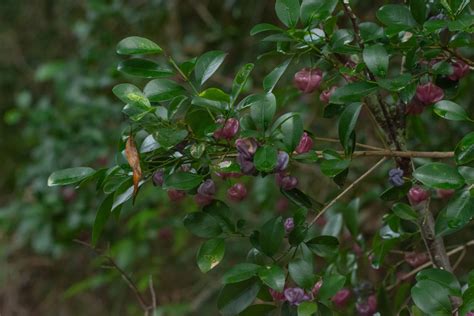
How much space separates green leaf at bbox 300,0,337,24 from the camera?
90cm

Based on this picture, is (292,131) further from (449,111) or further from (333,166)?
(449,111)

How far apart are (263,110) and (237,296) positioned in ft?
0.72

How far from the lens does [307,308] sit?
83cm

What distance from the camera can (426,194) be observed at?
979 millimetres

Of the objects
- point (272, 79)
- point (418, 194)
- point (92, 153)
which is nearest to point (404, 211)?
point (418, 194)

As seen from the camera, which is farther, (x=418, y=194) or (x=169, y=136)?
(x=418, y=194)

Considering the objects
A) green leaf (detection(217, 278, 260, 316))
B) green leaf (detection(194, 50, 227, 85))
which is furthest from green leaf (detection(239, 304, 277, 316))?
green leaf (detection(194, 50, 227, 85))

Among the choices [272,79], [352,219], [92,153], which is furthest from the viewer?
[92,153]

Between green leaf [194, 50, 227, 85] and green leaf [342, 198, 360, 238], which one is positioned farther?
green leaf [342, 198, 360, 238]

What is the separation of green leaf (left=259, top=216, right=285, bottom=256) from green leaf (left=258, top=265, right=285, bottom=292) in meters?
0.05

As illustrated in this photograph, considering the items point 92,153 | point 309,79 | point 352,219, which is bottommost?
point 92,153

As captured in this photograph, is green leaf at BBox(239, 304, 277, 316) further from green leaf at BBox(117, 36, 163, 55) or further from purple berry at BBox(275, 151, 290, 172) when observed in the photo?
green leaf at BBox(117, 36, 163, 55)

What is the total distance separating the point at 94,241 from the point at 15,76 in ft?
7.69

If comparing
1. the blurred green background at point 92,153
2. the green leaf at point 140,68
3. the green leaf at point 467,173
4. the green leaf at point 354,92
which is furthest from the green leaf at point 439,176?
the blurred green background at point 92,153
